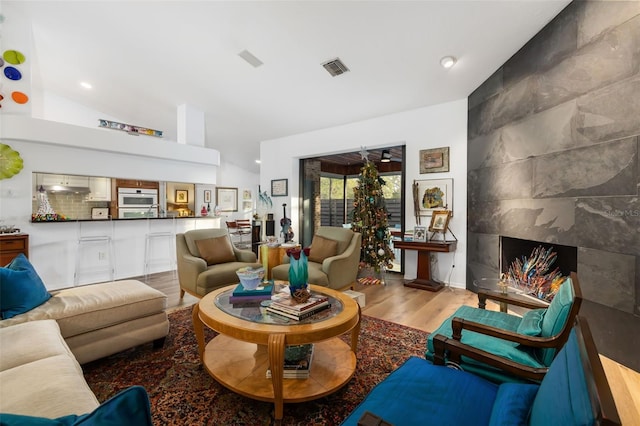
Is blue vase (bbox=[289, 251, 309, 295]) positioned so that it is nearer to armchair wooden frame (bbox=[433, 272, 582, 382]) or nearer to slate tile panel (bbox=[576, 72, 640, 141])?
armchair wooden frame (bbox=[433, 272, 582, 382])

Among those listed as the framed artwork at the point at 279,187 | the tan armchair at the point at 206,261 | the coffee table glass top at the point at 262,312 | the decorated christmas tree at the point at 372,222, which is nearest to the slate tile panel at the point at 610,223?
the coffee table glass top at the point at 262,312

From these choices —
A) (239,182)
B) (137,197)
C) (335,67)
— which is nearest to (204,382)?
(335,67)

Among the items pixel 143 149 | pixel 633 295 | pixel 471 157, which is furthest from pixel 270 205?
pixel 633 295

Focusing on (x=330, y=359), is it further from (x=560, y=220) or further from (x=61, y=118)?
(x=61, y=118)

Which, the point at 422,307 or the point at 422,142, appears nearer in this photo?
the point at 422,307

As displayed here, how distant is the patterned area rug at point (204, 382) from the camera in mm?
1651

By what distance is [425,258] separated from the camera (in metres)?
4.34

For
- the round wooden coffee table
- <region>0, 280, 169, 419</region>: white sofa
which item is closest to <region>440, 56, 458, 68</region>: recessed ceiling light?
the round wooden coffee table

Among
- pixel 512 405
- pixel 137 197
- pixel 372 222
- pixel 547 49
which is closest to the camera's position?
pixel 512 405

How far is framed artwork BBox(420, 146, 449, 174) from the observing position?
4.39 meters

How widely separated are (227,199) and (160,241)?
4.21 metres

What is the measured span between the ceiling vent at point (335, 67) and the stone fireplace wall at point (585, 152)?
6.39 ft

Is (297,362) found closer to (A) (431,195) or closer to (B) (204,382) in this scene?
(B) (204,382)

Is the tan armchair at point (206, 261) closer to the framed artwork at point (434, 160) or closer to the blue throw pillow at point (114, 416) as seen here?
the blue throw pillow at point (114, 416)
